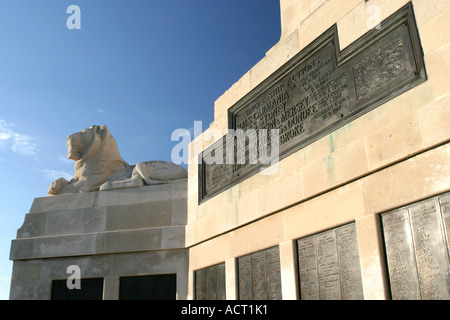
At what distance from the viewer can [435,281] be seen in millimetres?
6387

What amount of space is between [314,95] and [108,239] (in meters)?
Answer: 7.16

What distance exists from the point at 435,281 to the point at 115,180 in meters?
10.2

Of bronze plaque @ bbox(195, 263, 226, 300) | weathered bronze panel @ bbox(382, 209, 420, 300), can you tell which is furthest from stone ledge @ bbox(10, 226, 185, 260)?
weathered bronze panel @ bbox(382, 209, 420, 300)

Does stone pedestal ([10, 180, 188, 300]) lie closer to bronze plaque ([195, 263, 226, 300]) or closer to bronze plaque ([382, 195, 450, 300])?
bronze plaque ([195, 263, 226, 300])

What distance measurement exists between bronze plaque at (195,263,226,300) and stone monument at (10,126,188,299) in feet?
2.10

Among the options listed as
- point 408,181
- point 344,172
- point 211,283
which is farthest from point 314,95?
point 211,283

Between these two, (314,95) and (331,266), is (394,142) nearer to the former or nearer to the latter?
(331,266)

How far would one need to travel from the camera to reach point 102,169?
15.0 m

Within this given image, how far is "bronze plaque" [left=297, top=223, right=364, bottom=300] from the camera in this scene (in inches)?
300

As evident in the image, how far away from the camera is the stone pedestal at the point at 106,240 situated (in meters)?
12.8

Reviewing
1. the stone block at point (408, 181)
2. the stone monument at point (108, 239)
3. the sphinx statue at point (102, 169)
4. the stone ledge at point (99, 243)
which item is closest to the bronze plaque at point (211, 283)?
the stone monument at point (108, 239)
